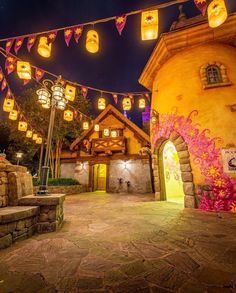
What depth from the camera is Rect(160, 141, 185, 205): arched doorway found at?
875 centimetres

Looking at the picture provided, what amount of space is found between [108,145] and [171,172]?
661 cm

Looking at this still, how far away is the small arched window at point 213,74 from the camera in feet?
21.0

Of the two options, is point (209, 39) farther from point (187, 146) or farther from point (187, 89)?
point (187, 146)

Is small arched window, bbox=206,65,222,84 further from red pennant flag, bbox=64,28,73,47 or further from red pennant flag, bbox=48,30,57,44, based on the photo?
red pennant flag, bbox=48,30,57,44

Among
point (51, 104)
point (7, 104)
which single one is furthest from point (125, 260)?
point (7, 104)

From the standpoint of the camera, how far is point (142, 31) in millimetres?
4656

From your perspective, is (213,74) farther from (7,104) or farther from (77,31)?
(7,104)

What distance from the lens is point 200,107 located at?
20.8 feet

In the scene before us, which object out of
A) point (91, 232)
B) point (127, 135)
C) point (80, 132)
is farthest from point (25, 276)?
point (80, 132)

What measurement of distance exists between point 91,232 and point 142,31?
18.9ft

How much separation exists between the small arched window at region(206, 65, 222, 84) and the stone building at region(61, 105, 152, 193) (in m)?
6.89

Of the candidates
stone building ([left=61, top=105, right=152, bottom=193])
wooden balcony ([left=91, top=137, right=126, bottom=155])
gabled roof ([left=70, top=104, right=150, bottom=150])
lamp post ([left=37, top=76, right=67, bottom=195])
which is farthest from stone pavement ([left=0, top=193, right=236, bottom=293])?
gabled roof ([left=70, top=104, right=150, bottom=150])

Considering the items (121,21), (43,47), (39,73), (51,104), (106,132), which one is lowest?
(51,104)

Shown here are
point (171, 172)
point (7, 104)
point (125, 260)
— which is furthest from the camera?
point (171, 172)
